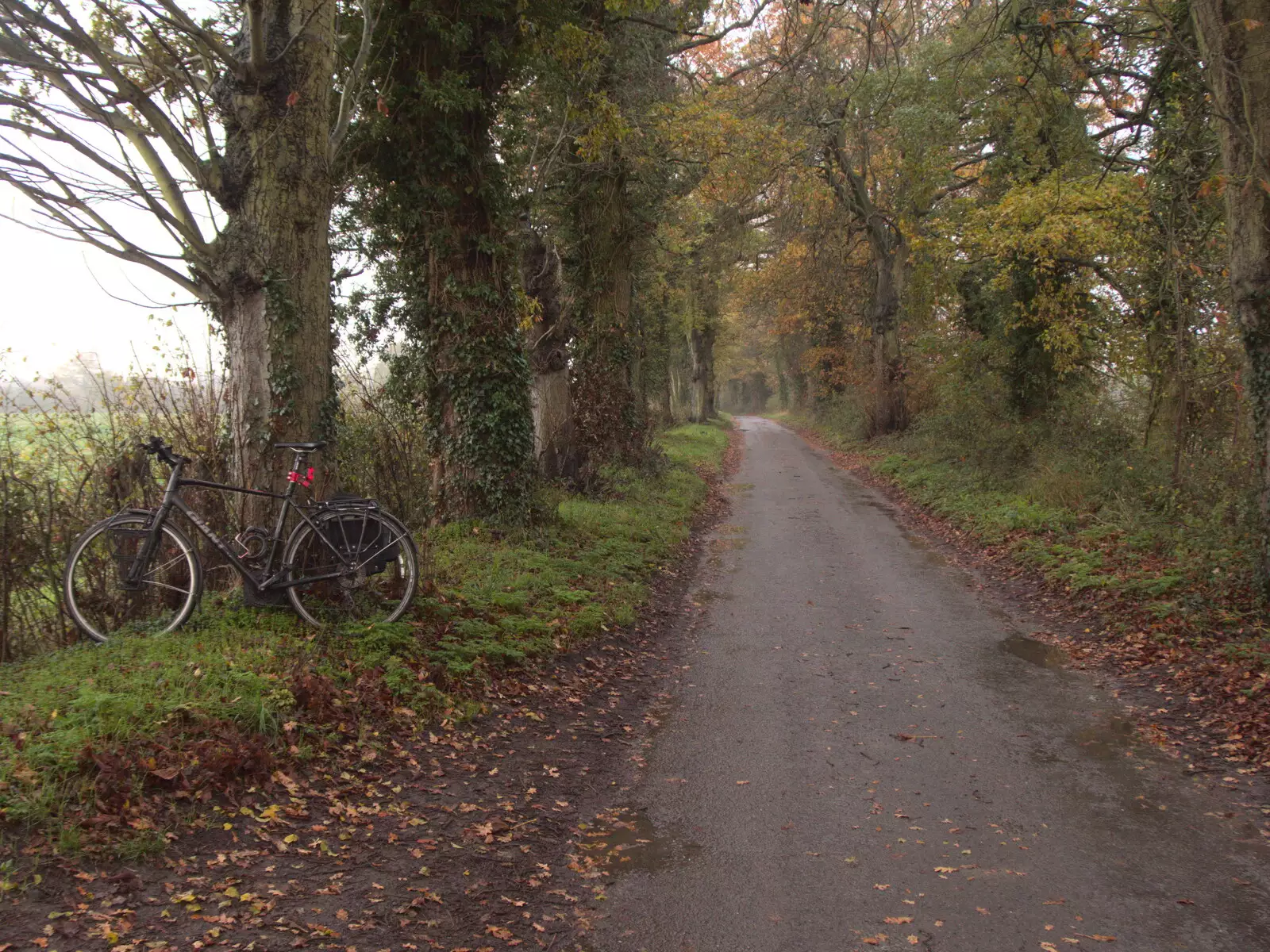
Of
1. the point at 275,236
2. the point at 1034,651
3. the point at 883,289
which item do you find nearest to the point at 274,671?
the point at 275,236

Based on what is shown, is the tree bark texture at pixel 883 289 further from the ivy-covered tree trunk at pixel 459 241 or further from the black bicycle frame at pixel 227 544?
the black bicycle frame at pixel 227 544

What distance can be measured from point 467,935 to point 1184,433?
1209 cm

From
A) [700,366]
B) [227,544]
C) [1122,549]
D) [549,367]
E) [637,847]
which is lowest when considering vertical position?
[637,847]

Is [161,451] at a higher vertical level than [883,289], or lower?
lower

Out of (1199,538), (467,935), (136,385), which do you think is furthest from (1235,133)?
(136,385)

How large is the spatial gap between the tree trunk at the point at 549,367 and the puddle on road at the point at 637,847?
34.8ft

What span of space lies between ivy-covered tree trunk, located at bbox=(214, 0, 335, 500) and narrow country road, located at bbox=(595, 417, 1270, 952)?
3.77m

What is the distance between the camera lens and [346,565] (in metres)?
6.45

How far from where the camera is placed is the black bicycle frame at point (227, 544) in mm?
5641

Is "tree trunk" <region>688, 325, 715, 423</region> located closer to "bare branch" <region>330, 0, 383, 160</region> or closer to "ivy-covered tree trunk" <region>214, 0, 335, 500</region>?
"bare branch" <region>330, 0, 383, 160</region>

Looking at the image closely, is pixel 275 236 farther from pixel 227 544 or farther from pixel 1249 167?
pixel 1249 167

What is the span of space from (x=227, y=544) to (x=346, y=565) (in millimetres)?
888

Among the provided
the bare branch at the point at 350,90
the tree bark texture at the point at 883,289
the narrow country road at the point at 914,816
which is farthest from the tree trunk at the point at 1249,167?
the tree bark texture at the point at 883,289

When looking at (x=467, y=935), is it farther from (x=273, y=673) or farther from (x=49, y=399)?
(x=49, y=399)
